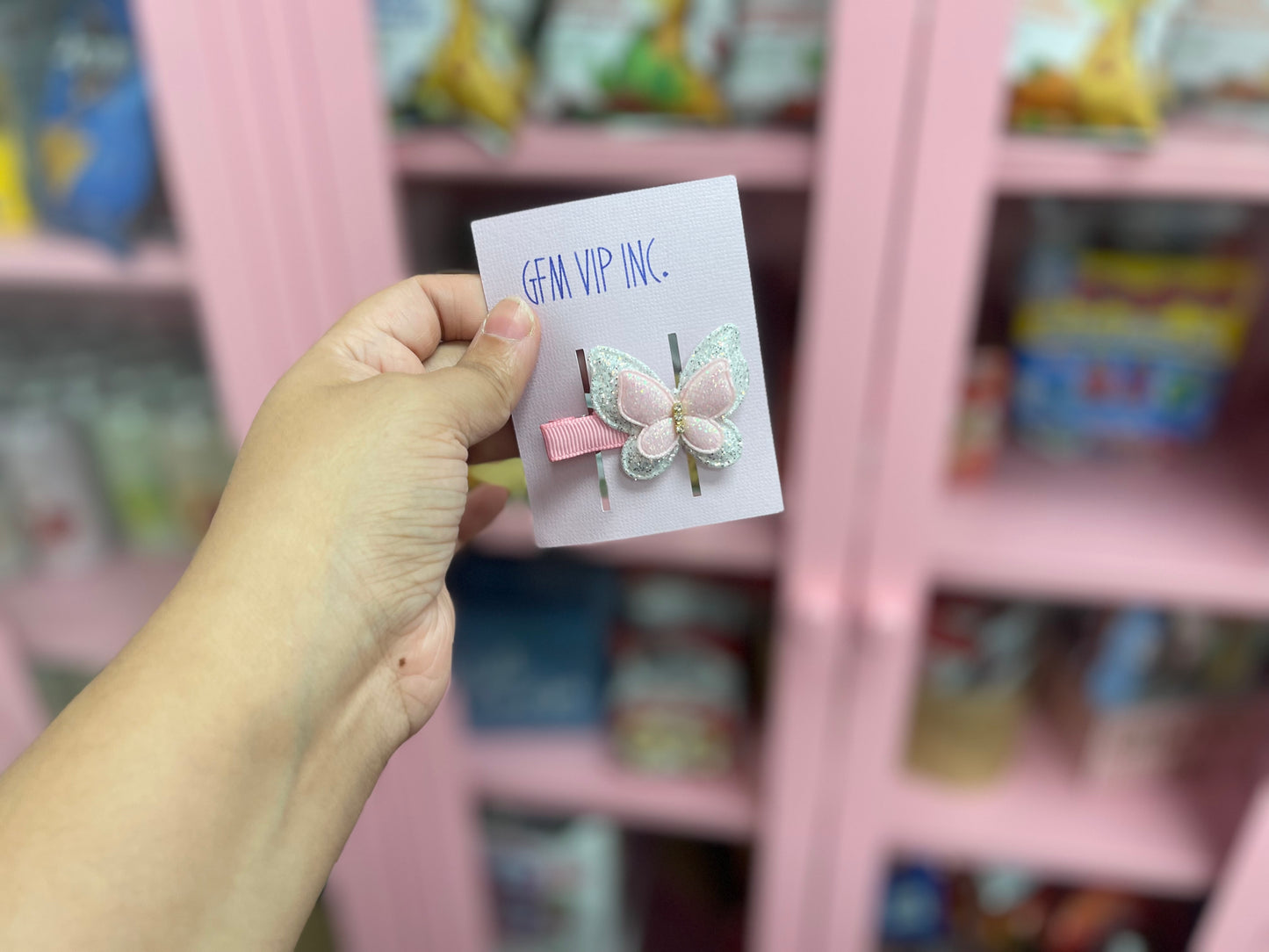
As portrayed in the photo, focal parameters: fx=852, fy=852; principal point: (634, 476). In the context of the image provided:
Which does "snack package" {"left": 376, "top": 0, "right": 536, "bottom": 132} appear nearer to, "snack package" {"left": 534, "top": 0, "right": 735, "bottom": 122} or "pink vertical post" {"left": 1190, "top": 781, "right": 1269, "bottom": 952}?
"snack package" {"left": 534, "top": 0, "right": 735, "bottom": 122}

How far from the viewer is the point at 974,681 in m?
0.94

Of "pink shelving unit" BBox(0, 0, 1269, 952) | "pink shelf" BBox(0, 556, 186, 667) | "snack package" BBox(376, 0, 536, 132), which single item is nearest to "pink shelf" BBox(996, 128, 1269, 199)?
"pink shelving unit" BBox(0, 0, 1269, 952)

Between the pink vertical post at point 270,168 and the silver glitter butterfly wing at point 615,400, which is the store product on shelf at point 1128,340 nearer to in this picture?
the silver glitter butterfly wing at point 615,400

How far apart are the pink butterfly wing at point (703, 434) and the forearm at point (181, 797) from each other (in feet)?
0.77

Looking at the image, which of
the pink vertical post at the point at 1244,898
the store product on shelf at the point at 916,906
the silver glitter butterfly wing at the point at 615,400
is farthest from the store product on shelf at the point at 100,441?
the pink vertical post at the point at 1244,898

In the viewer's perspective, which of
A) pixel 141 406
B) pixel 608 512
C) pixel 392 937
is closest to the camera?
pixel 608 512

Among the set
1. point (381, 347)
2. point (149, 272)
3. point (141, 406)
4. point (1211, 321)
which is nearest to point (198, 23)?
point (149, 272)

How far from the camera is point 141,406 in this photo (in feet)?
3.25

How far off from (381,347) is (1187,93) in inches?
26.3

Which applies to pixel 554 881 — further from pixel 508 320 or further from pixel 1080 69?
pixel 1080 69

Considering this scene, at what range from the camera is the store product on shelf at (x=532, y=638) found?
100 centimetres

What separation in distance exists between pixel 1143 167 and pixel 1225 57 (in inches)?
6.1

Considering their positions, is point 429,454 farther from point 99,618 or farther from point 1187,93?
point 99,618

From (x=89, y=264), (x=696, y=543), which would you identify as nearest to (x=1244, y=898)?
(x=696, y=543)
